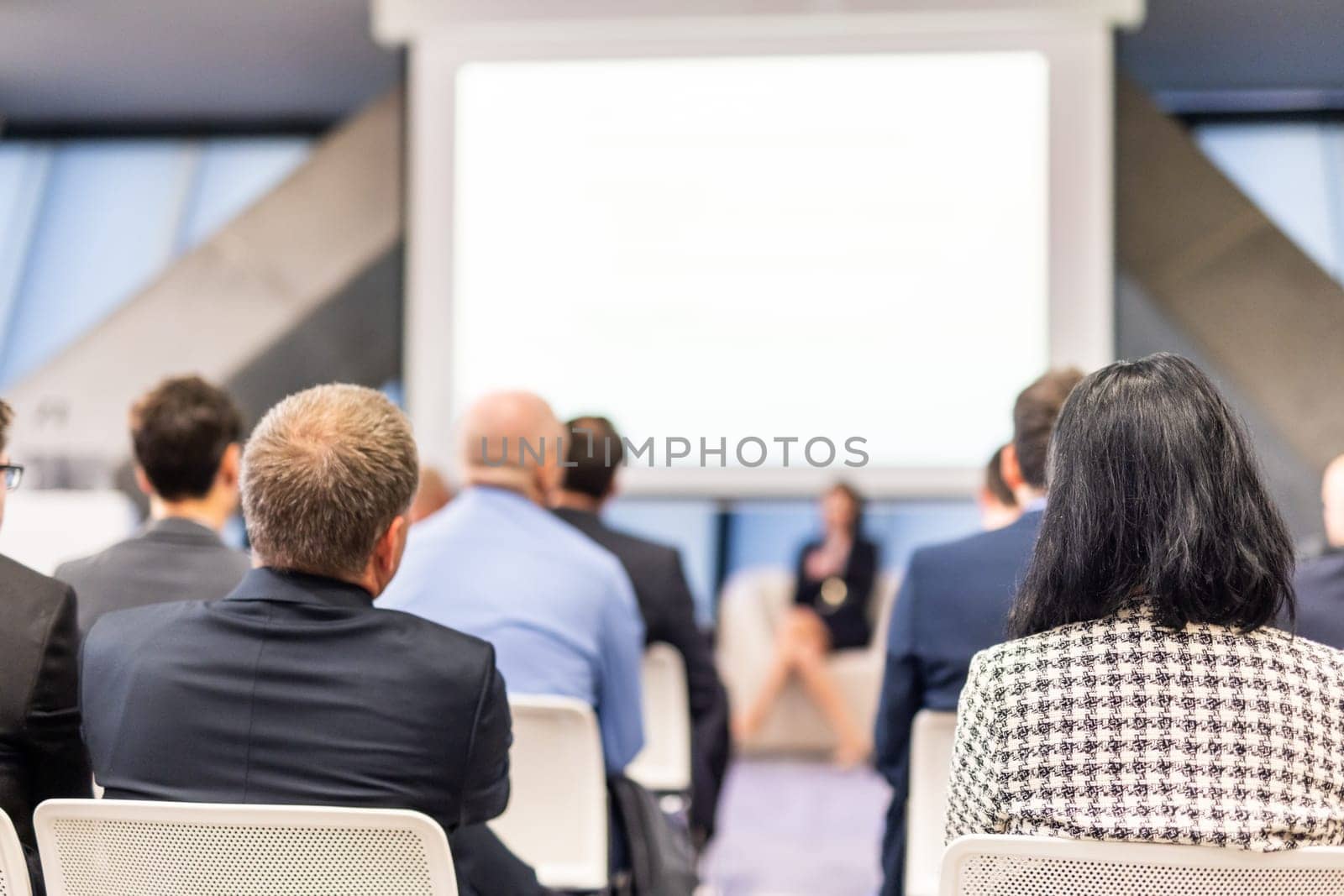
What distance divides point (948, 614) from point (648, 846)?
646 mm

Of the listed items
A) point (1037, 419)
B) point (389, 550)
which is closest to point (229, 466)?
point (389, 550)

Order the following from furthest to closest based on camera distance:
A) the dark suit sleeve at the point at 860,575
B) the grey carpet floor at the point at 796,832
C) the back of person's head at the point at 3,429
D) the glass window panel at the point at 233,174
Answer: the glass window panel at the point at 233,174, the dark suit sleeve at the point at 860,575, the grey carpet floor at the point at 796,832, the back of person's head at the point at 3,429

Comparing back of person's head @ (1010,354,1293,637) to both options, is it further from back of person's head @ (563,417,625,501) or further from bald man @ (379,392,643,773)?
back of person's head @ (563,417,625,501)

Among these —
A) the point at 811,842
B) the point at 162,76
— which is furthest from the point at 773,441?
the point at 162,76

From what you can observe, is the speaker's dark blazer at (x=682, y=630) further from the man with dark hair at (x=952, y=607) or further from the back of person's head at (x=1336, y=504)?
the back of person's head at (x=1336, y=504)

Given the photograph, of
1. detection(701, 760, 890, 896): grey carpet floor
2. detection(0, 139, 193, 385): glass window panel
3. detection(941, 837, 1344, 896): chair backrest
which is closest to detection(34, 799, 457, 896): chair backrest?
detection(941, 837, 1344, 896): chair backrest

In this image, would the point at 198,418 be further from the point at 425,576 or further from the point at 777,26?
the point at 777,26

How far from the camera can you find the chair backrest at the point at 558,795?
190cm

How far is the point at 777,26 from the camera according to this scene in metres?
3.82

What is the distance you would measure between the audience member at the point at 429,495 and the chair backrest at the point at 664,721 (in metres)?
0.61

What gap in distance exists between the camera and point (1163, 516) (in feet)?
4.12

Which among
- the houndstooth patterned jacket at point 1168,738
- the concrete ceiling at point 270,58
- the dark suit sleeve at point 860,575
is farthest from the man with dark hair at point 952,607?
the dark suit sleeve at point 860,575

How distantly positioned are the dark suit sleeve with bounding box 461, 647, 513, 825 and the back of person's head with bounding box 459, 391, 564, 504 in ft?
2.82

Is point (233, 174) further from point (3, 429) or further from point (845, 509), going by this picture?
point (3, 429)
